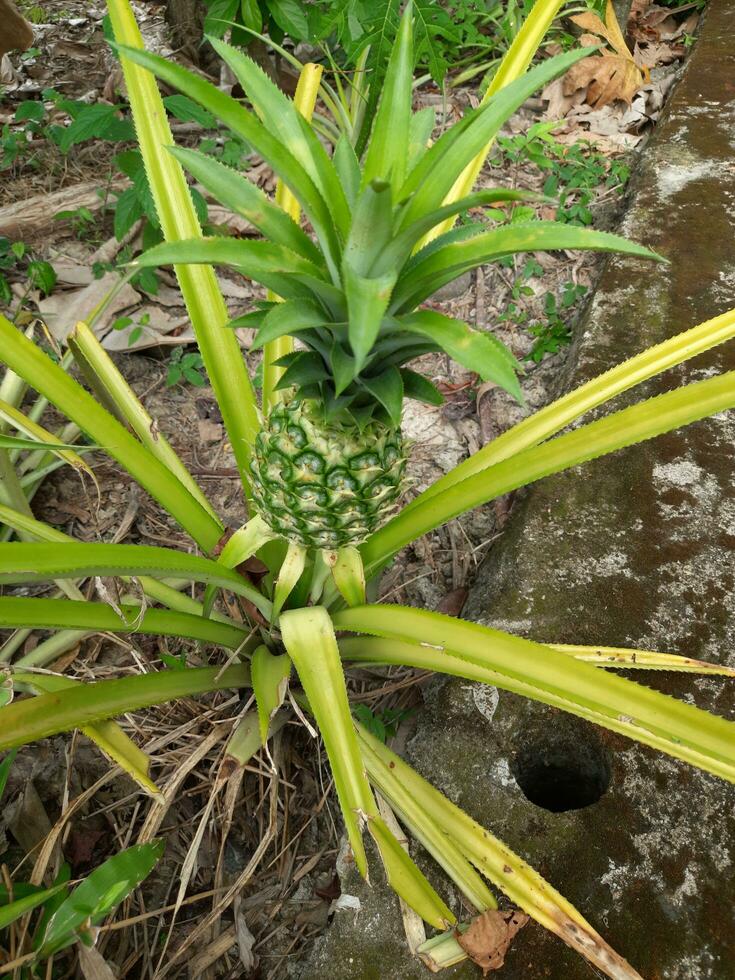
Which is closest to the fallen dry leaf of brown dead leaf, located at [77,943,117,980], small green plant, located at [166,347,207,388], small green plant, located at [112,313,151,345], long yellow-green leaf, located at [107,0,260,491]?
small green plant, located at [112,313,151,345]

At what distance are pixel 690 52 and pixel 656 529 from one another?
8.84 ft

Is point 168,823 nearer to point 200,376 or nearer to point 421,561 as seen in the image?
point 421,561

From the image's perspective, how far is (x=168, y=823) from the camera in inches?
54.2

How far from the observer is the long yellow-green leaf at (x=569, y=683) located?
0.79 metres

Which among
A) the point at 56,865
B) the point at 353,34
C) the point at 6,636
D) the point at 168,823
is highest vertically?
the point at 353,34

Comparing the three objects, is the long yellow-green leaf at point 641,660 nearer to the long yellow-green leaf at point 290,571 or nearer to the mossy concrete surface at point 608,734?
the mossy concrete surface at point 608,734

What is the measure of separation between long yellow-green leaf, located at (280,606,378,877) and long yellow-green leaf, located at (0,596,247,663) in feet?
0.69

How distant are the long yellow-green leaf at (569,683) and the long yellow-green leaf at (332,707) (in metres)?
0.11

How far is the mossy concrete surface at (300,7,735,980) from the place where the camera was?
40.7 inches

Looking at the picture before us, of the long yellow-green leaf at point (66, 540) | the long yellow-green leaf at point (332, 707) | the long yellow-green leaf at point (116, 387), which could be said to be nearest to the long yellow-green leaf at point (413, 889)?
the long yellow-green leaf at point (332, 707)

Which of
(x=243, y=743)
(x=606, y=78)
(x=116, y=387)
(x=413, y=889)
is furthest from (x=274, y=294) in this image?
(x=606, y=78)

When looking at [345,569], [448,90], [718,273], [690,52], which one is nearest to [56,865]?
[345,569]

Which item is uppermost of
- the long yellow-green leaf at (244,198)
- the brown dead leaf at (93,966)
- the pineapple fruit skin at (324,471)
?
the long yellow-green leaf at (244,198)

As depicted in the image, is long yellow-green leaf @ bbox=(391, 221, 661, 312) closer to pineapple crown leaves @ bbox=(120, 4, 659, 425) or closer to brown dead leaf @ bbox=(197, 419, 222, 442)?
pineapple crown leaves @ bbox=(120, 4, 659, 425)
